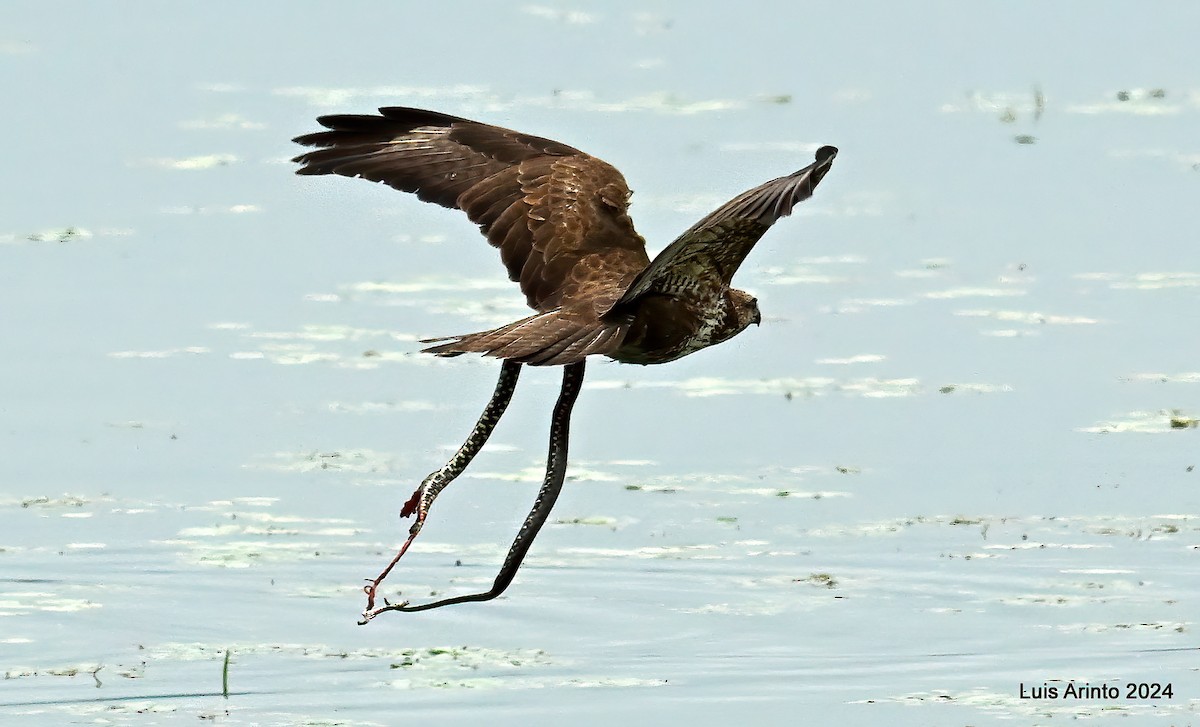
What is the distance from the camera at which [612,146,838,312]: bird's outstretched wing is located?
27.5ft

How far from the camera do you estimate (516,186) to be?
10445mm

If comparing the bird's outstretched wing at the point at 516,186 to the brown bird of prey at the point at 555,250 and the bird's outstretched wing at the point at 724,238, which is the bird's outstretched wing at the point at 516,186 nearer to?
the brown bird of prey at the point at 555,250

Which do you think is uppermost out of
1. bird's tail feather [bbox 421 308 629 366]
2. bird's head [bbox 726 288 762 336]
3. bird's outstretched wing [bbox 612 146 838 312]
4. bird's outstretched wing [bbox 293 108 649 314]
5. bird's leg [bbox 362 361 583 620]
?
bird's outstretched wing [bbox 293 108 649 314]

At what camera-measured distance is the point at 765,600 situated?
35.3ft

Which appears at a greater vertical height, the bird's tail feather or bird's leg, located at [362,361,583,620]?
the bird's tail feather

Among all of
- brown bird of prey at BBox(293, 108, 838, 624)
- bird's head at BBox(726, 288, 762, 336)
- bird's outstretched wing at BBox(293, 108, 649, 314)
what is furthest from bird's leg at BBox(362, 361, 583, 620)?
bird's head at BBox(726, 288, 762, 336)

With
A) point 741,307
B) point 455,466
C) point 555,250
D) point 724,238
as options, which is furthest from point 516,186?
point 455,466

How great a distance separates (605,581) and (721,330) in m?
1.76

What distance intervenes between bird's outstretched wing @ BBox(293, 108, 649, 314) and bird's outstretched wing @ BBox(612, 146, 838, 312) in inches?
13.2

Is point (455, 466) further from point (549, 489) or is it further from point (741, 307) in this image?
point (741, 307)

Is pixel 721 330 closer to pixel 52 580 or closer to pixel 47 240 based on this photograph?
pixel 52 580

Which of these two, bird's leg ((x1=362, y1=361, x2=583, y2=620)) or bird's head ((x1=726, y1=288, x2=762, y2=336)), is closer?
bird's leg ((x1=362, y1=361, x2=583, y2=620))

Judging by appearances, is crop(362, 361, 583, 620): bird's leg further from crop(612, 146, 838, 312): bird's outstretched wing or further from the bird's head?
the bird's head

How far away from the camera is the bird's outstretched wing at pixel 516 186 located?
32.9 ft
